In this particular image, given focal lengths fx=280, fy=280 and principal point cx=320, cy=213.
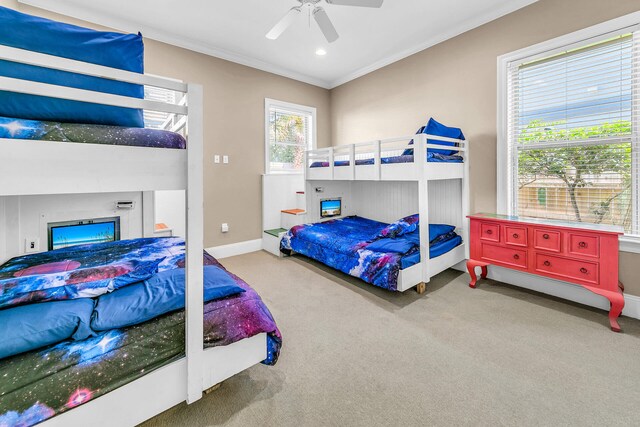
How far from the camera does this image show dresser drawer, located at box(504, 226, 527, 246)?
2.44 m

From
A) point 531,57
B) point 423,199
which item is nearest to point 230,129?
point 423,199

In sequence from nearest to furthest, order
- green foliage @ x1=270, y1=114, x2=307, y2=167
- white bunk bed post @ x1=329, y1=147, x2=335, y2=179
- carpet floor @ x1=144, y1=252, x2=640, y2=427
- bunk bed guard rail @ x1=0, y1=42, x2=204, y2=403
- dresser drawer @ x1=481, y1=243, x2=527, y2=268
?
bunk bed guard rail @ x1=0, y1=42, x2=204, y2=403
carpet floor @ x1=144, y1=252, x2=640, y2=427
dresser drawer @ x1=481, y1=243, x2=527, y2=268
white bunk bed post @ x1=329, y1=147, x2=335, y2=179
green foliage @ x1=270, y1=114, x2=307, y2=167

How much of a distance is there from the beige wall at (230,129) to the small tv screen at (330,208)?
0.95 meters

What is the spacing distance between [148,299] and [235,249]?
110 inches

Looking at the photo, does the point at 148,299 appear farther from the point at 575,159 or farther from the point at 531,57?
the point at 531,57

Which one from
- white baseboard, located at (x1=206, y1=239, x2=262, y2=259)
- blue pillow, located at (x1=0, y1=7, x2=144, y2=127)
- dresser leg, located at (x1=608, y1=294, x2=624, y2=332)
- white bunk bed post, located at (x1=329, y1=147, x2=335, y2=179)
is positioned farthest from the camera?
white baseboard, located at (x1=206, y1=239, x2=262, y2=259)

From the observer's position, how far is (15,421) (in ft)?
2.79

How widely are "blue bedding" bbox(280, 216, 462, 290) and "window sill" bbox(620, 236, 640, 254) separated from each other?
1.24m

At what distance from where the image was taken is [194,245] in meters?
1.14

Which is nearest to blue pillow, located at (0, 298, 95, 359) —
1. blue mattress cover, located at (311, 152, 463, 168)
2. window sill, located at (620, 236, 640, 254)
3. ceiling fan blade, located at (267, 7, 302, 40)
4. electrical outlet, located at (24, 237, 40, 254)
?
electrical outlet, located at (24, 237, 40, 254)

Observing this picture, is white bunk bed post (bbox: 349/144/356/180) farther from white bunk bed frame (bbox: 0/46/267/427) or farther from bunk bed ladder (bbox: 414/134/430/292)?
white bunk bed frame (bbox: 0/46/267/427)

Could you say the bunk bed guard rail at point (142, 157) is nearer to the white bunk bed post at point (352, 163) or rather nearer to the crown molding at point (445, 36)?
the white bunk bed post at point (352, 163)

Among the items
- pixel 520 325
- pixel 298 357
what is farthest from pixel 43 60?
pixel 520 325

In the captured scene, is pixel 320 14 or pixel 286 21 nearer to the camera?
pixel 320 14
